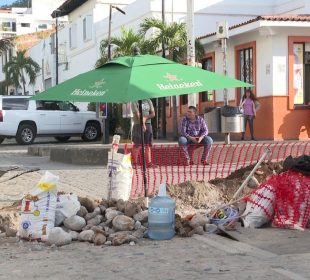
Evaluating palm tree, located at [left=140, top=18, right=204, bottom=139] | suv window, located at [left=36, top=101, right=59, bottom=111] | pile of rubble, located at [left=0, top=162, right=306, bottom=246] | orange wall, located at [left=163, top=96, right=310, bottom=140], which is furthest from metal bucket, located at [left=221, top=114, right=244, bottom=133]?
suv window, located at [left=36, top=101, right=59, bottom=111]

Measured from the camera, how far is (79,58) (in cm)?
3472

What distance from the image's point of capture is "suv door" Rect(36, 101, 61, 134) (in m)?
21.5

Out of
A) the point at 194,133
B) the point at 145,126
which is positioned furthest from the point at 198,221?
the point at 194,133

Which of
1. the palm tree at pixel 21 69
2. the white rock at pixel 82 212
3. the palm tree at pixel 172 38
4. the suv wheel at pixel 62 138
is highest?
the palm tree at pixel 21 69

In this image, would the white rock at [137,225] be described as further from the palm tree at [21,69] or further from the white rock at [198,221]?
the palm tree at [21,69]

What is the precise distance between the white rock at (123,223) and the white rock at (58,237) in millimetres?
580

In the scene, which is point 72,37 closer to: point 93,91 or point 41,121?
point 41,121

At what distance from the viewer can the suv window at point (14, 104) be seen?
20.8 metres

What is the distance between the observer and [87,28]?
107 ft

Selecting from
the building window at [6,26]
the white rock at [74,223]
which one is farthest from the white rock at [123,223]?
the building window at [6,26]

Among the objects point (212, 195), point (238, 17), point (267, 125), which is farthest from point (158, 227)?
point (238, 17)

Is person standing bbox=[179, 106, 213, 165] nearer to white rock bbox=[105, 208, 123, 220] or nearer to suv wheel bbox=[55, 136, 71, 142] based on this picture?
white rock bbox=[105, 208, 123, 220]

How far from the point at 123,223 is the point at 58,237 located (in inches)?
30.8

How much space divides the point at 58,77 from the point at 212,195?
31.8 meters
